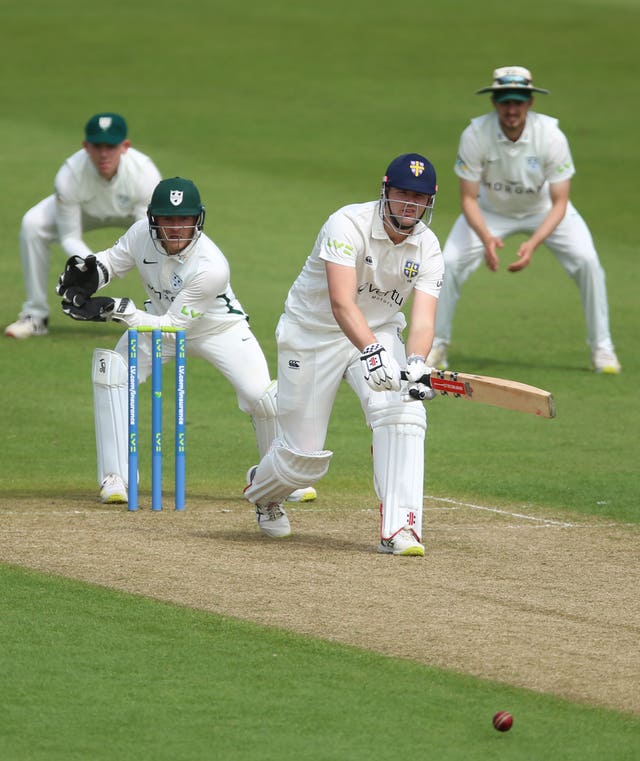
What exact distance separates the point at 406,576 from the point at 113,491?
76.9 inches

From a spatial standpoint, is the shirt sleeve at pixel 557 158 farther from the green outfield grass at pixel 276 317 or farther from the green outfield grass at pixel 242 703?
the green outfield grass at pixel 242 703

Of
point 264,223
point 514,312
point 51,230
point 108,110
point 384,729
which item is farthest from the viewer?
point 108,110

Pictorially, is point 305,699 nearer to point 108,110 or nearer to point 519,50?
point 108,110

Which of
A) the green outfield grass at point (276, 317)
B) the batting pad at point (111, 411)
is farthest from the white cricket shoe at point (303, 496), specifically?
the batting pad at point (111, 411)

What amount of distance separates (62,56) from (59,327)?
12893 mm

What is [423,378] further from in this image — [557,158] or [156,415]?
[557,158]

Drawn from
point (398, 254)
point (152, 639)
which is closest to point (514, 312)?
point (398, 254)

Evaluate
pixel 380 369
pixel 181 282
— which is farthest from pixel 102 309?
pixel 380 369

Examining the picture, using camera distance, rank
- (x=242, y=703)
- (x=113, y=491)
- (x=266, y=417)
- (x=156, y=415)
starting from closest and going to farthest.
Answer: (x=242, y=703) < (x=156, y=415) < (x=113, y=491) < (x=266, y=417)

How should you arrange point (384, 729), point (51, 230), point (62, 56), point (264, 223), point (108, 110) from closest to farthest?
point (384, 729) < point (51, 230) < point (264, 223) < point (108, 110) < point (62, 56)

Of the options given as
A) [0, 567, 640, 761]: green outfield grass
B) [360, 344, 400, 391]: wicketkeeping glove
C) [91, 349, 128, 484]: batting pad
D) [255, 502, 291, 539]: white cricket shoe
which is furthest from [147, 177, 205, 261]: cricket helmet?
[0, 567, 640, 761]: green outfield grass

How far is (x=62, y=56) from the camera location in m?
24.7

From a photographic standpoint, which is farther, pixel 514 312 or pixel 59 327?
pixel 514 312

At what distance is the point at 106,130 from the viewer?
11.0 metres
